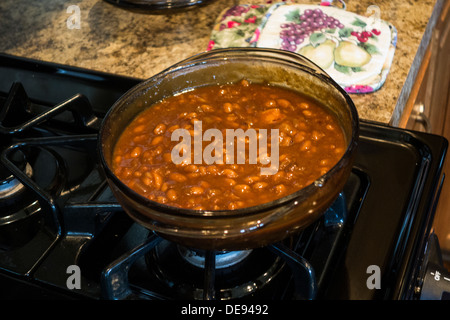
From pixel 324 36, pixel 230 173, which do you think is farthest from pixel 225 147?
pixel 324 36

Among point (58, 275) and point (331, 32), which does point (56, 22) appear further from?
point (58, 275)

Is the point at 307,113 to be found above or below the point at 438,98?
above

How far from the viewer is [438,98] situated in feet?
6.74

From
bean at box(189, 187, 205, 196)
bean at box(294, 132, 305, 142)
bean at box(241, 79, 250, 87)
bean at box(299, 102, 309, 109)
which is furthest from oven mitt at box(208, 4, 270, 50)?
bean at box(189, 187, 205, 196)

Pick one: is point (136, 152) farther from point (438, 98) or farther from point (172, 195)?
point (438, 98)

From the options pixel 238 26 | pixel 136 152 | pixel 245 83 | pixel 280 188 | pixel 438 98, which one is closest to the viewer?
pixel 280 188

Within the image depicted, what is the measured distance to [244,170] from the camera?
89 centimetres

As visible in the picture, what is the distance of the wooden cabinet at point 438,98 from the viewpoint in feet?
5.56

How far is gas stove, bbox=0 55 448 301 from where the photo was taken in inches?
36.1

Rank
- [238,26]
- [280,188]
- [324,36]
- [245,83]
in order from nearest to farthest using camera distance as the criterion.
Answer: [280,188], [245,83], [324,36], [238,26]

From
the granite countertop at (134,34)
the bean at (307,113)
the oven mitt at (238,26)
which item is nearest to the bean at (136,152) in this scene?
the bean at (307,113)

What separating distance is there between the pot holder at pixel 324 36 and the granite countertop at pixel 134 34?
49mm

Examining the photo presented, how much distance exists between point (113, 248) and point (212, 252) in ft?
0.84

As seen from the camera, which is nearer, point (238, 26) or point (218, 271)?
point (218, 271)
